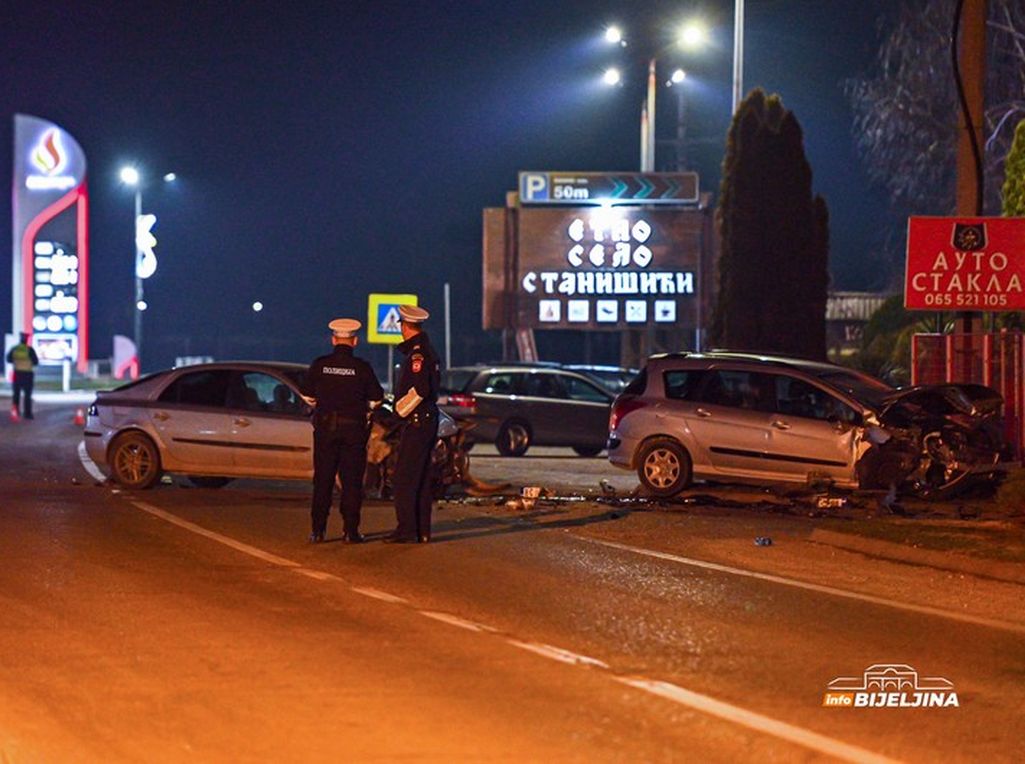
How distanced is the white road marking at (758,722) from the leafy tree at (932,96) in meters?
29.4

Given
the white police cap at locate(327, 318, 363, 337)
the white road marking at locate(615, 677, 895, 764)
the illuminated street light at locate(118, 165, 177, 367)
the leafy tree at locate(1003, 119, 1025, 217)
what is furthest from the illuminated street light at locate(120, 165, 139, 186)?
the white road marking at locate(615, 677, 895, 764)

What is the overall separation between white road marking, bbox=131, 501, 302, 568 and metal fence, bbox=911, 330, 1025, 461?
29.0 ft

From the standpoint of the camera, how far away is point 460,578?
36.6 ft

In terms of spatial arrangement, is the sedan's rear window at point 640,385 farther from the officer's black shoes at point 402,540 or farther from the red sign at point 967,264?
the officer's black shoes at point 402,540

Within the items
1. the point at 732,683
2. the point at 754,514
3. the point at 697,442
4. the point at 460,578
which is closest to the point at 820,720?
the point at 732,683

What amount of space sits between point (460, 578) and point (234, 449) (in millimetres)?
6593

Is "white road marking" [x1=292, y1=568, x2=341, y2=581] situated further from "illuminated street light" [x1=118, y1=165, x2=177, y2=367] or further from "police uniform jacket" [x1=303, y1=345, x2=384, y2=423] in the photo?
"illuminated street light" [x1=118, y1=165, x2=177, y2=367]

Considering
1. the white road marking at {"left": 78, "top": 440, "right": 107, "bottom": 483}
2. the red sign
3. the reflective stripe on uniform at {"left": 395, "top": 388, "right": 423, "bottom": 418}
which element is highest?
the red sign

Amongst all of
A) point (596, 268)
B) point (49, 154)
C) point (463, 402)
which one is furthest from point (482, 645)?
point (49, 154)

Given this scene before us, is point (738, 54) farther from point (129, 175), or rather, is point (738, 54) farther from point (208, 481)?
point (129, 175)

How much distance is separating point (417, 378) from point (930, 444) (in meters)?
6.06

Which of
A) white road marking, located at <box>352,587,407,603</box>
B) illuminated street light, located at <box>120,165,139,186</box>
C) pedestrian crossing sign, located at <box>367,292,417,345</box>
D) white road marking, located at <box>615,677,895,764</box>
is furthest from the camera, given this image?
illuminated street light, located at <box>120,165,139,186</box>

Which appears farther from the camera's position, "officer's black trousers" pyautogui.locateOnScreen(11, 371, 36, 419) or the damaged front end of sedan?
"officer's black trousers" pyautogui.locateOnScreen(11, 371, 36, 419)

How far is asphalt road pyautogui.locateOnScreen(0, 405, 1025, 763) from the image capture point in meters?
6.73
